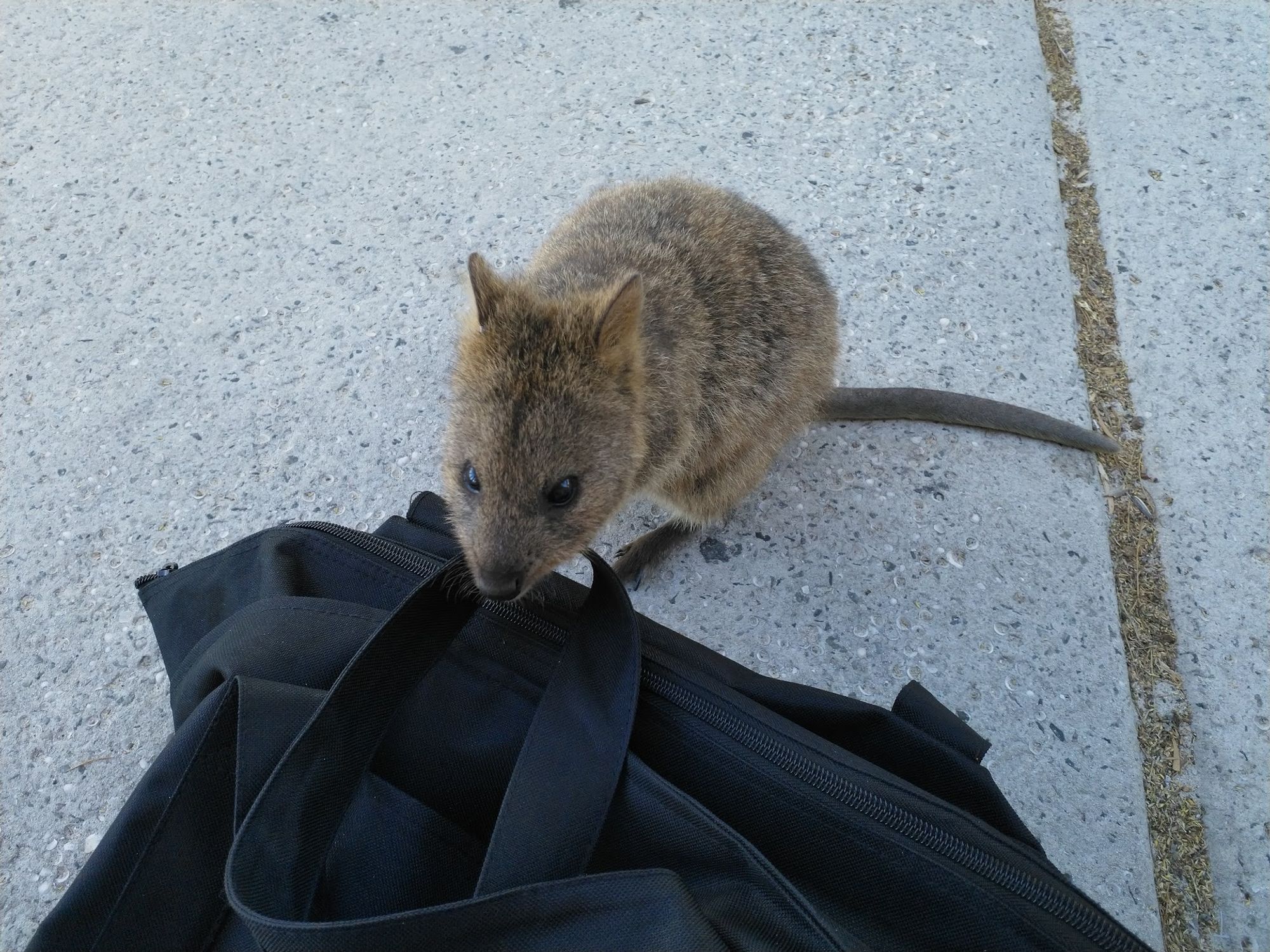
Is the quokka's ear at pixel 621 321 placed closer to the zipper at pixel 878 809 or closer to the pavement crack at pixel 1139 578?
the zipper at pixel 878 809

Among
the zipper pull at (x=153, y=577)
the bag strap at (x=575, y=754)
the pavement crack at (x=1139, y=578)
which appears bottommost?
the pavement crack at (x=1139, y=578)

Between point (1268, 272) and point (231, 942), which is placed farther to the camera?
point (1268, 272)

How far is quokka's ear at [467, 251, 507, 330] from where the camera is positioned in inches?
80.1

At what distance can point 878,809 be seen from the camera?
149cm

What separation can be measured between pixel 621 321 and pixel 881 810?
1180 mm

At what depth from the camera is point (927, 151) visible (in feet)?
11.8

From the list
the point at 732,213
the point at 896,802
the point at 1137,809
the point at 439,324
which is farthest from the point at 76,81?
the point at 1137,809

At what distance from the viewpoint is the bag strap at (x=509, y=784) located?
137 cm

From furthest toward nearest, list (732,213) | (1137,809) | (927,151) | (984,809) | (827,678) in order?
(927,151) < (732,213) < (827,678) < (1137,809) < (984,809)

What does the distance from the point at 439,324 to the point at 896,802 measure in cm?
235

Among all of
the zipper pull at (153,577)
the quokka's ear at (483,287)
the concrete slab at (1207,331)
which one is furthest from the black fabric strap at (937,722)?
the zipper pull at (153,577)

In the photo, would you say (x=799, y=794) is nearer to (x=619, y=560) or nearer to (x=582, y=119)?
(x=619, y=560)

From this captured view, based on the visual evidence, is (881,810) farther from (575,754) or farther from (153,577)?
(153,577)

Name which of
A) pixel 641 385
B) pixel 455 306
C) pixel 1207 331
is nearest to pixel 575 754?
pixel 641 385
